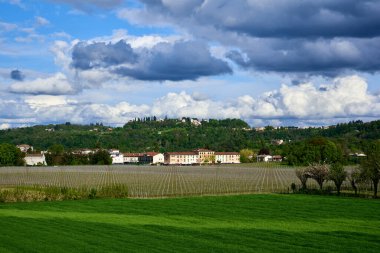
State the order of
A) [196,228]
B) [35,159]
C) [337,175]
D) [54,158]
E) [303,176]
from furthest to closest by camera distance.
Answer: [35,159], [54,158], [303,176], [337,175], [196,228]

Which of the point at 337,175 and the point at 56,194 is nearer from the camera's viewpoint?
the point at 56,194

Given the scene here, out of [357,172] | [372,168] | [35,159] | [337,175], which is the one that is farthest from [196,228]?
[35,159]

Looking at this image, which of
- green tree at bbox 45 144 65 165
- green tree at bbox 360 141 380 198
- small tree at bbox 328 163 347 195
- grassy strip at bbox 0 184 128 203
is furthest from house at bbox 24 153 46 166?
green tree at bbox 360 141 380 198

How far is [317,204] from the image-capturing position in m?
42.2

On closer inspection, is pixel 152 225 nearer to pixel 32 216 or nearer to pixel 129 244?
pixel 129 244

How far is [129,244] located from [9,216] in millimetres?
14178

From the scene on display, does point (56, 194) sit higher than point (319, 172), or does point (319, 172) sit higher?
point (319, 172)

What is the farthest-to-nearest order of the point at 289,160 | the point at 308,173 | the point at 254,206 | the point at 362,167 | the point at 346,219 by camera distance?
1. the point at 289,160
2. the point at 308,173
3. the point at 362,167
4. the point at 254,206
5. the point at 346,219

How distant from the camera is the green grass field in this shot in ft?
71.5

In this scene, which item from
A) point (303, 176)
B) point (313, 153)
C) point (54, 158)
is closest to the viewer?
point (303, 176)

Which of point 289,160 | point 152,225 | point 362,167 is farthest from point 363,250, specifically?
point 289,160

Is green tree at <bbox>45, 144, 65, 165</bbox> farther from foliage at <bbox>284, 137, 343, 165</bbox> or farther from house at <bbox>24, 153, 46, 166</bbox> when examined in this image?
foliage at <bbox>284, 137, 343, 165</bbox>

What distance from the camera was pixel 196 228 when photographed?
27359 mm

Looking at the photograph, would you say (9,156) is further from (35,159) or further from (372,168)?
(372,168)
